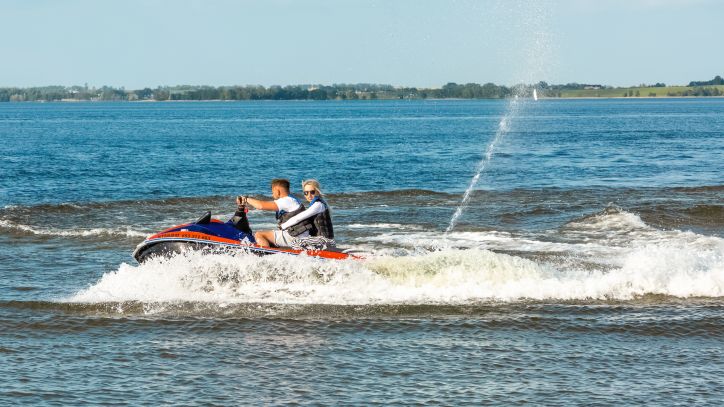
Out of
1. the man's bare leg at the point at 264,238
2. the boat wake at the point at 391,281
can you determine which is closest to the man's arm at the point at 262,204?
the man's bare leg at the point at 264,238

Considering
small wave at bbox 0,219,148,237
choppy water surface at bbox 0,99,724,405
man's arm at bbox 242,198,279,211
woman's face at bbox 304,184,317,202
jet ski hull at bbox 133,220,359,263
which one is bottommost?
small wave at bbox 0,219,148,237

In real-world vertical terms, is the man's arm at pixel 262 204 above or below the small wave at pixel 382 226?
above

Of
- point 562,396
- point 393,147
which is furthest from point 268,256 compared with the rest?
point 393,147

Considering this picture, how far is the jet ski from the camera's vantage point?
14.4 m

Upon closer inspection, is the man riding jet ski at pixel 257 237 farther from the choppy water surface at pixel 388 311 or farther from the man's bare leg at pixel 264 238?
the choppy water surface at pixel 388 311

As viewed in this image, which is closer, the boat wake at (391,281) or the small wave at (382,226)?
the boat wake at (391,281)

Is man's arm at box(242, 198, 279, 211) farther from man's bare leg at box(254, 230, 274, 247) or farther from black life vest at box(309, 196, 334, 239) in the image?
black life vest at box(309, 196, 334, 239)

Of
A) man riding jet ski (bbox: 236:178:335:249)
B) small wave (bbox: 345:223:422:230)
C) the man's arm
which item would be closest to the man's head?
man riding jet ski (bbox: 236:178:335:249)

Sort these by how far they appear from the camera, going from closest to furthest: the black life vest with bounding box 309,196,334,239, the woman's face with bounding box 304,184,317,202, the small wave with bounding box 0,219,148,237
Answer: the woman's face with bounding box 304,184,317,202
the black life vest with bounding box 309,196,334,239
the small wave with bounding box 0,219,148,237

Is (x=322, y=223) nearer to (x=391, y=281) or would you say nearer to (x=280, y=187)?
(x=280, y=187)

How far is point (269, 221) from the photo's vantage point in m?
24.1

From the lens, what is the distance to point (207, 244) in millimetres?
14414

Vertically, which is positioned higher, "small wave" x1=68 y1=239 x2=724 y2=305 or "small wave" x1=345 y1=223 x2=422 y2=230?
"small wave" x1=68 y1=239 x2=724 y2=305

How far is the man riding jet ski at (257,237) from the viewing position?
14.4 metres
